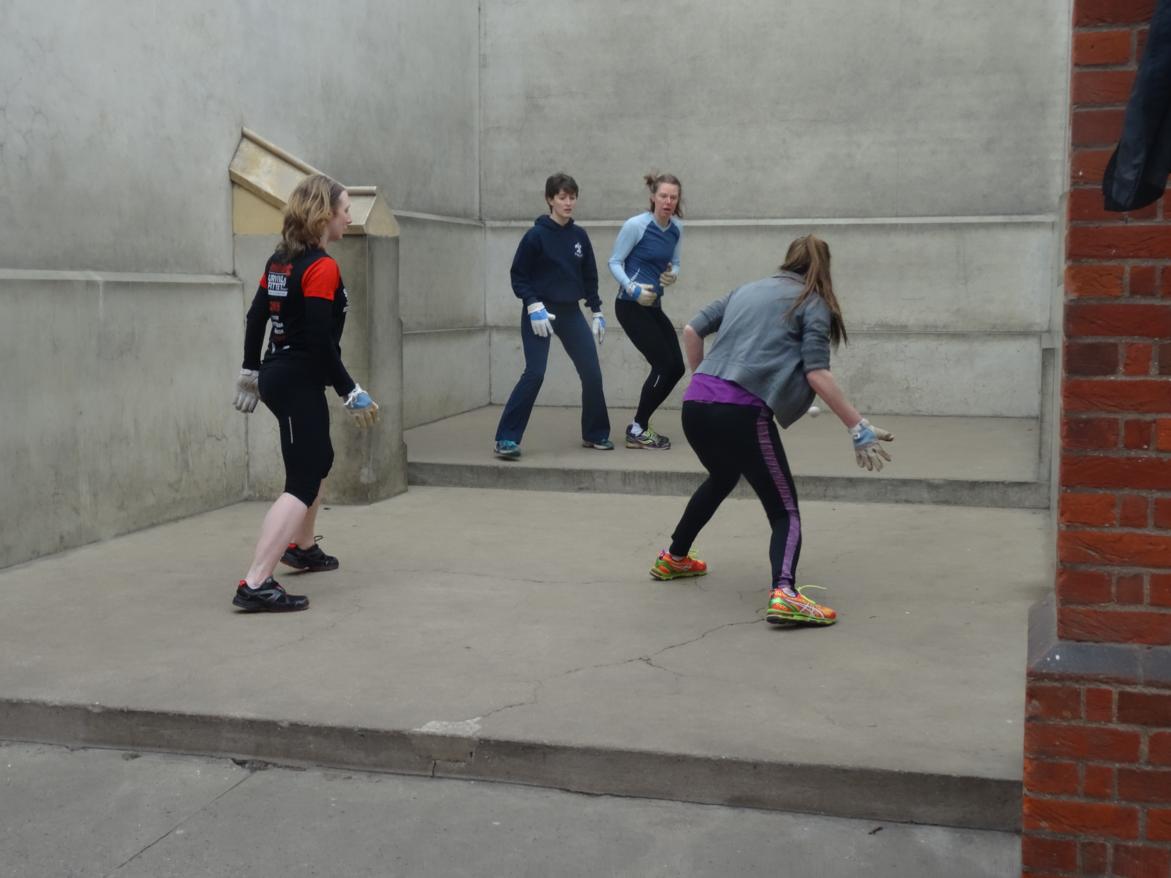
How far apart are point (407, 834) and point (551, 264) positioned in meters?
5.91

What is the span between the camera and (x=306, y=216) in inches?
233

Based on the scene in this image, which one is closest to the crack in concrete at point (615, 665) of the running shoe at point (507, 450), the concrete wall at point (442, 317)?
the running shoe at point (507, 450)

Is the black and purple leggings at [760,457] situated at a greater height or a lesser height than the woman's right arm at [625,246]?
lesser

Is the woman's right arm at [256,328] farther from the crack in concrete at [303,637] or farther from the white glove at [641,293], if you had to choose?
the white glove at [641,293]

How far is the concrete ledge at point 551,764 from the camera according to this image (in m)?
3.93

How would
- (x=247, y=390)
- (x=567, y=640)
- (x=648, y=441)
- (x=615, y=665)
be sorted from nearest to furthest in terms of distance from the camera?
1. (x=615, y=665)
2. (x=567, y=640)
3. (x=247, y=390)
4. (x=648, y=441)

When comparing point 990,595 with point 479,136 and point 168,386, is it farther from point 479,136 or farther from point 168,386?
point 479,136

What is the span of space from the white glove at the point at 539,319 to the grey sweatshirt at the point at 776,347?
350 cm

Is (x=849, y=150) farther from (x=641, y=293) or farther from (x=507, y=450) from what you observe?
(x=507, y=450)

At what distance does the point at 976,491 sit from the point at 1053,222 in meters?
3.78

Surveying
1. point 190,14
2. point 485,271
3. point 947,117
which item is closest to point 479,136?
point 485,271

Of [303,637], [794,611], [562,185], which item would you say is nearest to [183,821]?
[303,637]

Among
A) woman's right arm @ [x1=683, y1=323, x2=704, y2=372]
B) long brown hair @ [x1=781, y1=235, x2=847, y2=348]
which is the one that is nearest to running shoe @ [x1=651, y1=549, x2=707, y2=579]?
woman's right arm @ [x1=683, y1=323, x2=704, y2=372]

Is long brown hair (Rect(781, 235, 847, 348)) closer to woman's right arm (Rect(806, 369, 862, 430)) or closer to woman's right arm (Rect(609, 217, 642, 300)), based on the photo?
woman's right arm (Rect(806, 369, 862, 430))
